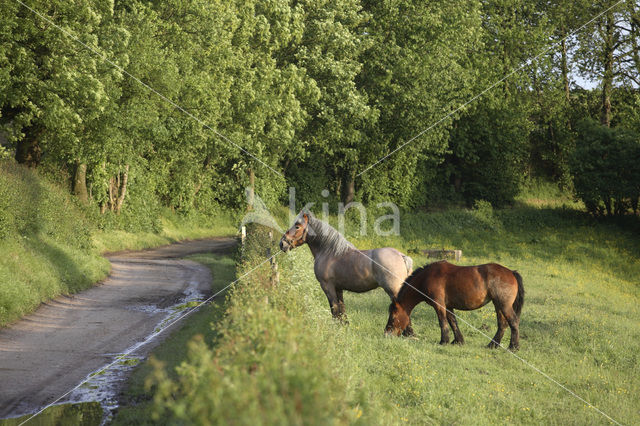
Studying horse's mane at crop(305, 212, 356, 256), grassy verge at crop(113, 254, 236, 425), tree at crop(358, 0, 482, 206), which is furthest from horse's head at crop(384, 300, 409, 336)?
tree at crop(358, 0, 482, 206)

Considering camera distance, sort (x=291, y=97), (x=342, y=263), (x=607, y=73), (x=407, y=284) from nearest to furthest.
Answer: (x=407, y=284) < (x=342, y=263) < (x=291, y=97) < (x=607, y=73)

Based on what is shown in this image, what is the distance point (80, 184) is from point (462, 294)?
23.3 m

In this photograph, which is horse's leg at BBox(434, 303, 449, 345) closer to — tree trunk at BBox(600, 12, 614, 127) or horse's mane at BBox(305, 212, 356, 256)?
horse's mane at BBox(305, 212, 356, 256)

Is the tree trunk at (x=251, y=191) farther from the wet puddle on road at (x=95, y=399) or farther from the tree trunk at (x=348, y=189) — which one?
the wet puddle on road at (x=95, y=399)

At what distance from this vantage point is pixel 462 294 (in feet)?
44.5

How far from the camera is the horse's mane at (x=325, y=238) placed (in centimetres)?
1425

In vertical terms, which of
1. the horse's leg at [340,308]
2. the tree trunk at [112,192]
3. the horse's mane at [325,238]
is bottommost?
the horse's leg at [340,308]

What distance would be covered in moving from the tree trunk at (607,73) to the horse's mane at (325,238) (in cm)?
4100

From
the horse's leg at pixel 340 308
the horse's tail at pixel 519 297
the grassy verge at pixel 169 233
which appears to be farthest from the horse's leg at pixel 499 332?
the grassy verge at pixel 169 233

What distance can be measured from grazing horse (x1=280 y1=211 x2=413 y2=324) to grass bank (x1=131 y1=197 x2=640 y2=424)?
0.76 m

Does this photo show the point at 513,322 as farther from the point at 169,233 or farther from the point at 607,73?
the point at 607,73

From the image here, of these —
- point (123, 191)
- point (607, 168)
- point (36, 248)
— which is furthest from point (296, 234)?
point (607, 168)

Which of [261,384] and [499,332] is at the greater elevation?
[261,384]

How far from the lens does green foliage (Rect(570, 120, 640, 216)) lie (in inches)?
1646
